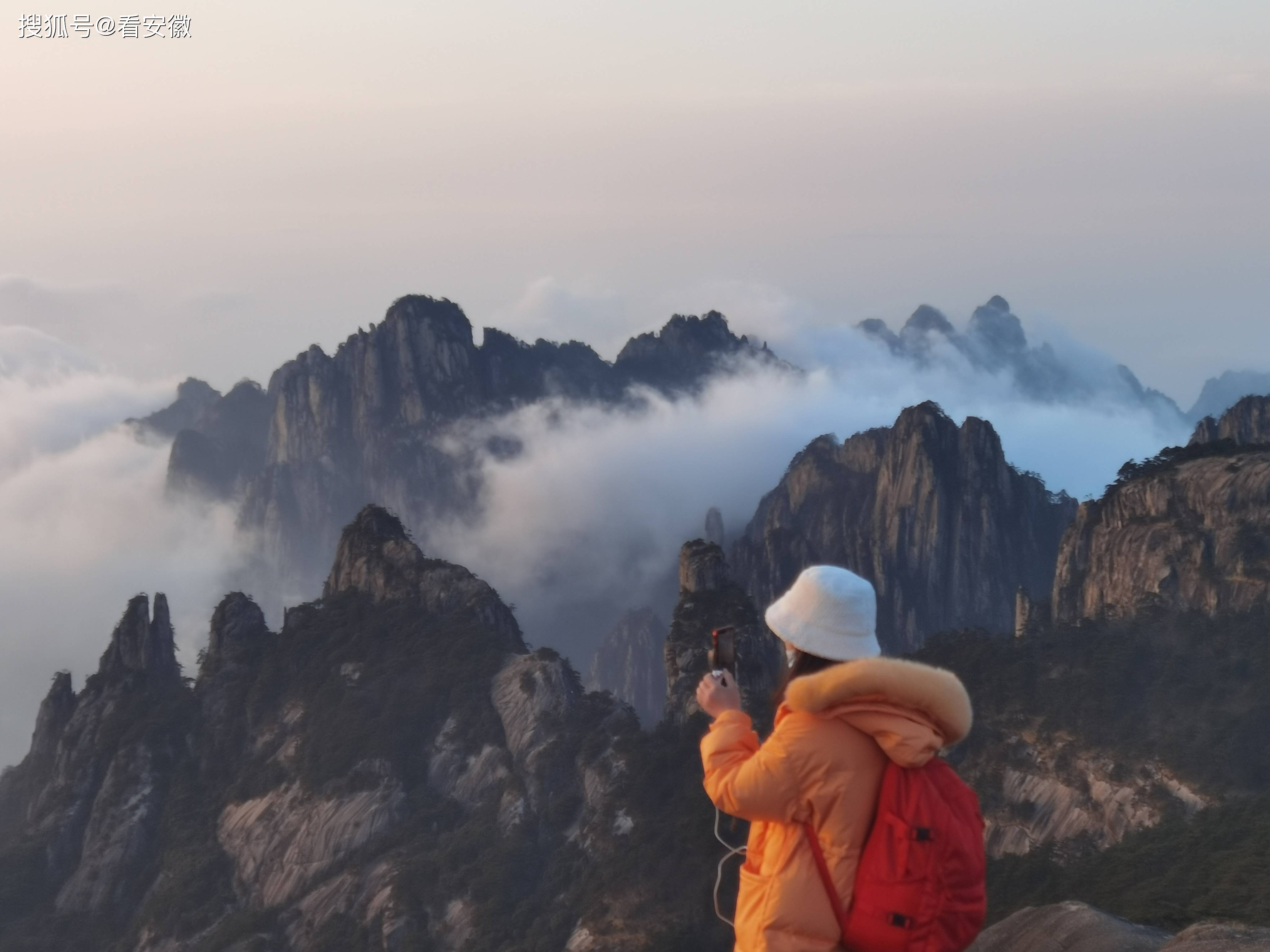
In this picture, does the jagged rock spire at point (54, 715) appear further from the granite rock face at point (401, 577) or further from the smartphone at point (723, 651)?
the smartphone at point (723, 651)

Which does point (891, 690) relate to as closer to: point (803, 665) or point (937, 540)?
point (803, 665)

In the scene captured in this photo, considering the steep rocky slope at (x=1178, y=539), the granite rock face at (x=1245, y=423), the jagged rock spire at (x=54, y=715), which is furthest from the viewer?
the granite rock face at (x=1245, y=423)

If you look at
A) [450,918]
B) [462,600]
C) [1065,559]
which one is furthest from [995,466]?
[450,918]

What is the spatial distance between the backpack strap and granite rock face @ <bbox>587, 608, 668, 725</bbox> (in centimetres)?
15745

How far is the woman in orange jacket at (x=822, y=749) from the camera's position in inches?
392

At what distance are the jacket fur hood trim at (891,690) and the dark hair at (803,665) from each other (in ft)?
0.92

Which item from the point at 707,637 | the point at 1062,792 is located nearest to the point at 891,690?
the point at 1062,792

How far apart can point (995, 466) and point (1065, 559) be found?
194 ft

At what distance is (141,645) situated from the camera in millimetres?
93562

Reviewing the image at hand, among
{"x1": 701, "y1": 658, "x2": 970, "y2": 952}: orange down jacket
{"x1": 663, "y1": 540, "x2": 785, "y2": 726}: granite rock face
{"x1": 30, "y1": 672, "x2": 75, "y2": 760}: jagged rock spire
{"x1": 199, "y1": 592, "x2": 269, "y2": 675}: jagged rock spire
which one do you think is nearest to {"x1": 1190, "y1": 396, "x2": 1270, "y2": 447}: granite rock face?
{"x1": 663, "y1": 540, "x2": 785, "y2": 726}: granite rock face

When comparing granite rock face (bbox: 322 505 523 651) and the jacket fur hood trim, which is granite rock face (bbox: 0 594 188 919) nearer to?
granite rock face (bbox: 322 505 523 651)

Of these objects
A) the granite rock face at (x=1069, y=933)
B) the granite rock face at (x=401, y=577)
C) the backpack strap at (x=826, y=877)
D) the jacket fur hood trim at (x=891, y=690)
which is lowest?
the granite rock face at (x=401, y=577)

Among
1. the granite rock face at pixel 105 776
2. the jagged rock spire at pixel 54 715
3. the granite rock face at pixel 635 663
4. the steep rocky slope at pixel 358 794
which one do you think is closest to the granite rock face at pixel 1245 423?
the steep rocky slope at pixel 358 794

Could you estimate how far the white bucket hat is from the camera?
1033cm
